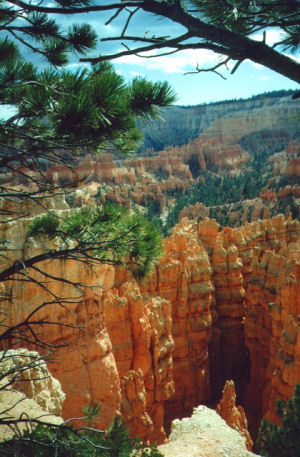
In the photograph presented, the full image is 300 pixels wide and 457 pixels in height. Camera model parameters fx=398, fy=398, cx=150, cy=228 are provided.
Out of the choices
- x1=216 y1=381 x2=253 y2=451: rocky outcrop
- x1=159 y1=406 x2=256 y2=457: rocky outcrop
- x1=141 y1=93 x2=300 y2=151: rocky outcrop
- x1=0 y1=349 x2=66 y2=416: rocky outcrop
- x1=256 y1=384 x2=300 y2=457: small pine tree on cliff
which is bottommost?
x1=216 y1=381 x2=253 y2=451: rocky outcrop

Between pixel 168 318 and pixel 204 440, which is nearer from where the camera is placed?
pixel 204 440

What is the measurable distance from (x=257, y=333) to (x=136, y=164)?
5294 centimetres

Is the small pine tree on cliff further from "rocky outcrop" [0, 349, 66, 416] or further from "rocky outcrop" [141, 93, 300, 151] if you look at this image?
"rocky outcrop" [141, 93, 300, 151]

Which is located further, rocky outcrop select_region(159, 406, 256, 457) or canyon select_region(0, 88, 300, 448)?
canyon select_region(0, 88, 300, 448)

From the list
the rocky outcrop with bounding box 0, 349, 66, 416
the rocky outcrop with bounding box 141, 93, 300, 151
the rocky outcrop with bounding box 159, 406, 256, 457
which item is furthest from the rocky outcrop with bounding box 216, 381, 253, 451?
the rocky outcrop with bounding box 141, 93, 300, 151

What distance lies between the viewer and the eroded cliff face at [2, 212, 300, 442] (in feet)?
24.9

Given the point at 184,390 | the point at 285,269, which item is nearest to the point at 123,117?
the point at 285,269

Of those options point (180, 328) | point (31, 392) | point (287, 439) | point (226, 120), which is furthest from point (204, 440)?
point (226, 120)

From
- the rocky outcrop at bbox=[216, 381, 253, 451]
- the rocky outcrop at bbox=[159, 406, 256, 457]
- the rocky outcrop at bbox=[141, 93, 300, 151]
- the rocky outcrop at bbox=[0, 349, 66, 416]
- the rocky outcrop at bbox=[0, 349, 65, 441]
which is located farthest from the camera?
the rocky outcrop at bbox=[141, 93, 300, 151]

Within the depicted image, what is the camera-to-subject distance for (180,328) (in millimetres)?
14344

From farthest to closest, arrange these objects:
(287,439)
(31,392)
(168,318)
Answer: (168,318) → (287,439) → (31,392)

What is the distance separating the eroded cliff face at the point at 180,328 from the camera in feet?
24.9

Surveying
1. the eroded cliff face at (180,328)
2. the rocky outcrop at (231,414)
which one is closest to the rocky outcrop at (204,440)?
the eroded cliff face at (180,328)

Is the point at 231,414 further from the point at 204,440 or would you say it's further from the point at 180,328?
the point at 180,328
